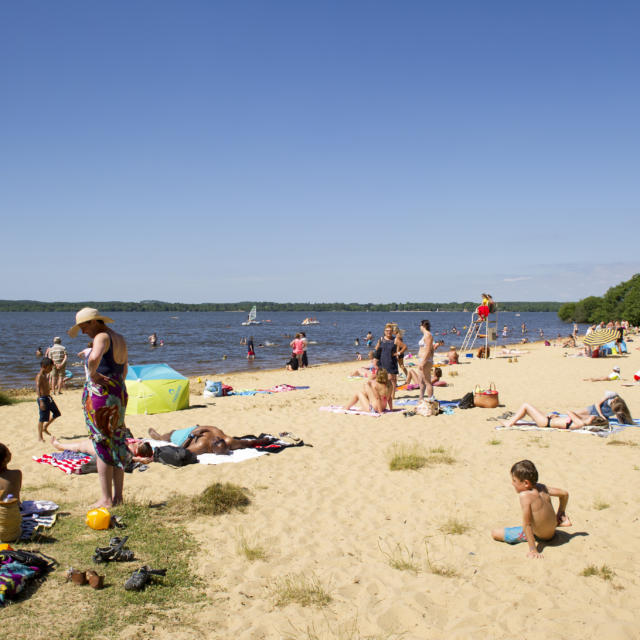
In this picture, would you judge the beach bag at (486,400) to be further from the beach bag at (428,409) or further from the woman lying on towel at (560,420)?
the woman lying on towel at (560,420)

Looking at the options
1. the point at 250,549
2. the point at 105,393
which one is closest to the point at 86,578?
the point at 250,549

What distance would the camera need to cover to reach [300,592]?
387cm

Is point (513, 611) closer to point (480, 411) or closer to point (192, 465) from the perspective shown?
point (192, 465)

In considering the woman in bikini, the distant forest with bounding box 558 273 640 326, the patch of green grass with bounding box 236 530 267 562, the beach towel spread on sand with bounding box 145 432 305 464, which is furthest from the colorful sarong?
the distant forest with bounding box 558 273 640 326

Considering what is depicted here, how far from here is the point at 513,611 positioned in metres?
3.66

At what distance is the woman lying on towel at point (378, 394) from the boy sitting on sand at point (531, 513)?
6.10m

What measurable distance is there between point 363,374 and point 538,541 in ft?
43.9

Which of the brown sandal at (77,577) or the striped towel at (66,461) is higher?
the brown sandal at (77,577)

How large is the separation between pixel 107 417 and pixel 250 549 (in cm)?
187

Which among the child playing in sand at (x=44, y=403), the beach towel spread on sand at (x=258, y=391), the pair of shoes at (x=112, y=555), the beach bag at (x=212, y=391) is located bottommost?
the beach towel spread on sand at (x=258, y=391)

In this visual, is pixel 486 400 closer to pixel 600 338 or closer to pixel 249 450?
pixel 249 450

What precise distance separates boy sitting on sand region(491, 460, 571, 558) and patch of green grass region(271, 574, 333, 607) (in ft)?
5.96

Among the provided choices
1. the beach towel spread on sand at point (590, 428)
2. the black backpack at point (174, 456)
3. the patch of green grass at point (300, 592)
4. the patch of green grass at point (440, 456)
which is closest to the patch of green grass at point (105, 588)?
the patch of green grass at point (300, 592)

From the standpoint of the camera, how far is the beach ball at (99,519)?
4.86m
